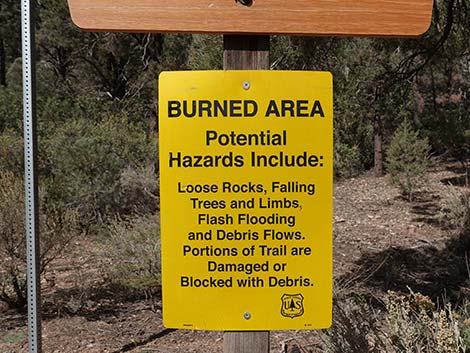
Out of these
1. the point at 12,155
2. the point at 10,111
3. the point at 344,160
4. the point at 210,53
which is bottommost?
the point at 344,160

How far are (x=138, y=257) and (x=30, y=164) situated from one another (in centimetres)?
355

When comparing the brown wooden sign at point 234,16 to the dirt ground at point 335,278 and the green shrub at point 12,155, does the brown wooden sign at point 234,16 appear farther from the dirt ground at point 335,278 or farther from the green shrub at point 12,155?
the green shrub at point 12,155

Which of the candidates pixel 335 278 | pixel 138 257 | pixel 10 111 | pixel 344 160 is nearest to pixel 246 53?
pixel 138 257

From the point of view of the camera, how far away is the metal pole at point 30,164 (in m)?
2.31

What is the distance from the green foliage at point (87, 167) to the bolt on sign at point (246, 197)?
21.9 feet

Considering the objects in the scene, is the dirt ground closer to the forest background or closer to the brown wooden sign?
the forest background

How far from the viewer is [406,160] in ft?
34.6

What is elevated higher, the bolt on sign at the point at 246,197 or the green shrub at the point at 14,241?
the bolt on sign at the point at 246,197

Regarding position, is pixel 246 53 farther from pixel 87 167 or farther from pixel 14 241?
pixel 87 167

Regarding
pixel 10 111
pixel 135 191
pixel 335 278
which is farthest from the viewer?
pixel 10 111

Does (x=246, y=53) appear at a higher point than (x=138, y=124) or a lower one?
higher

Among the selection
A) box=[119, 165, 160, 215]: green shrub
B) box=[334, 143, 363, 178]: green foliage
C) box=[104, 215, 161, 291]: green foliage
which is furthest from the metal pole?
box=[334, 143, 363, 178]: green foliage

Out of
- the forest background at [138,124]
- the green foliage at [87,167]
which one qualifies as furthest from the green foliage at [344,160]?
the green foliage at [87,167]

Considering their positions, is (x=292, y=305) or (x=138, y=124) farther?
(x=138, y=124)
